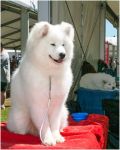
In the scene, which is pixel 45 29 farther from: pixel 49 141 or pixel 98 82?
pixel 98 82

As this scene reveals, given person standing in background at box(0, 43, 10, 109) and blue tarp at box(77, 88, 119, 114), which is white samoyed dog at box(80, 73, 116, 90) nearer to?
blue tarp at box(77, 88, 119, 114)

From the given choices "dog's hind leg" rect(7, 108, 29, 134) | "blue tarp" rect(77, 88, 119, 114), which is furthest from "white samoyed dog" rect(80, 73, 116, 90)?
"dog's hind leg" rect(7, 108, 29, 134)

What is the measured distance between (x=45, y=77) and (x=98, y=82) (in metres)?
2.66

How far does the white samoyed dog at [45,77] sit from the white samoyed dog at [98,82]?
2.43 m

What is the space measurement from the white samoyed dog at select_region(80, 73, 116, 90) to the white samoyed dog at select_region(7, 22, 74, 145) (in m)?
2.43

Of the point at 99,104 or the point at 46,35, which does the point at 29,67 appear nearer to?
the point at 46,35

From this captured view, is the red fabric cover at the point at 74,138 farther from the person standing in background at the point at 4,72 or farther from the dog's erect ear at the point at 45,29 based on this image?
the person standing in background at the point at 4,72

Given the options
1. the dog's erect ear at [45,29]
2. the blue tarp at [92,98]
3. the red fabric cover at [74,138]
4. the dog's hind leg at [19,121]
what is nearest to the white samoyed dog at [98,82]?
the blue tarp at [92,98]

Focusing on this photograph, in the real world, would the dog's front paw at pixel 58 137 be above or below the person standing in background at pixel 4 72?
below

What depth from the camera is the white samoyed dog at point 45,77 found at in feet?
10.2

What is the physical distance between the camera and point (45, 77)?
321 centimetres

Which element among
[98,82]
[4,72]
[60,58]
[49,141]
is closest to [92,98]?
[98,82]

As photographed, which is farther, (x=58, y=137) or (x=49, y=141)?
(x=58, y=137)

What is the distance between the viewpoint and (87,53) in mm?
8070
